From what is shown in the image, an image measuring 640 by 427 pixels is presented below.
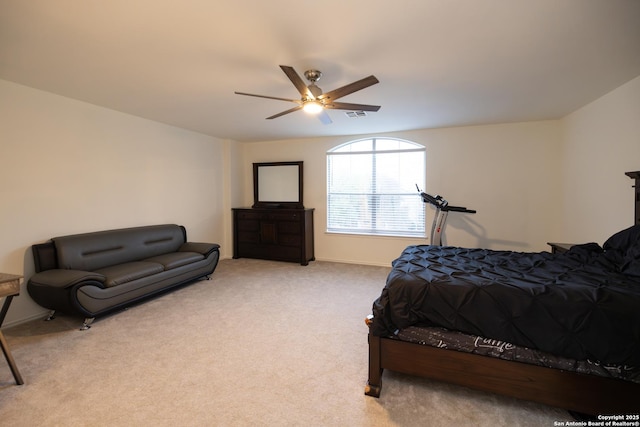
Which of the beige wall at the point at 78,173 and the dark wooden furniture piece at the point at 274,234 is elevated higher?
the beige wall at the point at 78,173

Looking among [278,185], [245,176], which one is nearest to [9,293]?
[278,185]

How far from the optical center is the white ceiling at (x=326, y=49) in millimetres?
1769

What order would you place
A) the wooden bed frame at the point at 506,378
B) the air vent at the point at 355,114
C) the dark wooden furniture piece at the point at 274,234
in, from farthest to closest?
the dark wooden furniture piece at the point at 274,234
the air vent at the point at 355,114
the wooden bed frame at the point at 506,378

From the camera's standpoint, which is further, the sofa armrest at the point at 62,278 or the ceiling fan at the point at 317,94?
the sofa armrest at the point at 62,278

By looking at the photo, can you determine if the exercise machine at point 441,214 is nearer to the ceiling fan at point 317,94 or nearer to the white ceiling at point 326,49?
the white ceiling at point 326,49

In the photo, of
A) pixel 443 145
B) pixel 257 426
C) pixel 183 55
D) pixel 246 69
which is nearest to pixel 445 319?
pixel 257 426

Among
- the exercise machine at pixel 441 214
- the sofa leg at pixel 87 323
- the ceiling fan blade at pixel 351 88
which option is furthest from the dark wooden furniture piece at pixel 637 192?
the sofa leg at pixel 87 323

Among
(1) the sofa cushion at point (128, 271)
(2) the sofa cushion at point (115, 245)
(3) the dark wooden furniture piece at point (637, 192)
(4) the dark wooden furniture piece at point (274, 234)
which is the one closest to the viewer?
(3) the dark wooden furniture piece at point (637, 192)

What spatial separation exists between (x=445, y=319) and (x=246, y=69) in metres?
2.56

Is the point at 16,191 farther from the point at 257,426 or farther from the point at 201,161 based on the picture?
the point at 257,426

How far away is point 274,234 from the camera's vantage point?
18.4ft

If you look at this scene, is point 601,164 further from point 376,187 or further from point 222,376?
point 222,376

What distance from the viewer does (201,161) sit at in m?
5.45

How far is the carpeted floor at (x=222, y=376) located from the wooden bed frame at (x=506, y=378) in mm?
144
